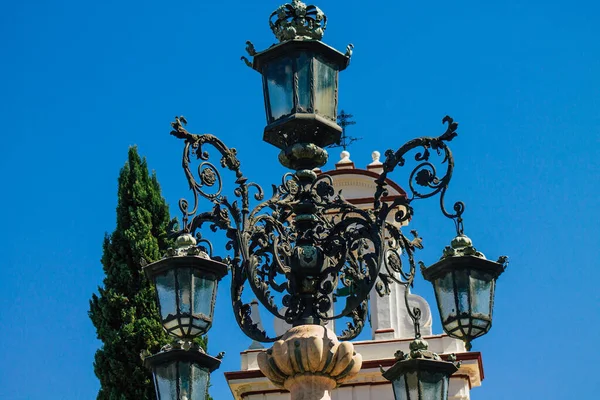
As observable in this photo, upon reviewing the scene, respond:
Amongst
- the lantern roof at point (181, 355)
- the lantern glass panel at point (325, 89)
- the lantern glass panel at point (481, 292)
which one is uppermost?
the lantern glass panel at point (325, 89)

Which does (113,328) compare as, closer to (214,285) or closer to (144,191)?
(144,191)

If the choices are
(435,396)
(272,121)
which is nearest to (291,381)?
(435,396)

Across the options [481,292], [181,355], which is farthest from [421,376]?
[181,355]

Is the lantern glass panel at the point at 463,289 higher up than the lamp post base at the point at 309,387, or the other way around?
the lantern glass panel at the point at 463,289

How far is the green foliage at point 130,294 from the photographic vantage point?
66.4ft

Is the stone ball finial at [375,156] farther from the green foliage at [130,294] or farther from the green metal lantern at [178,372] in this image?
the green metal lantern at [178,372]

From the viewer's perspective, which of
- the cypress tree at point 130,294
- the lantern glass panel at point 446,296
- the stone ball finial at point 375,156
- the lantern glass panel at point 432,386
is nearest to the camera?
the lantern glass panel at point 432,386

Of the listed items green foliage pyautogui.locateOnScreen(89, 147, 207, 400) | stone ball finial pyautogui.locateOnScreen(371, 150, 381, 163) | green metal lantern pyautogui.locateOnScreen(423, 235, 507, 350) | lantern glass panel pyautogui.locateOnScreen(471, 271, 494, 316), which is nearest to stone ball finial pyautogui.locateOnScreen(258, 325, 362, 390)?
green metal lantern pyautogui.locateOnScreen(423, 235, 507, 350)

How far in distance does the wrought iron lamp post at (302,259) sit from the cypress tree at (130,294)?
1078cm

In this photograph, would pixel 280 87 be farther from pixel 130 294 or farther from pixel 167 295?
pixel 130 294

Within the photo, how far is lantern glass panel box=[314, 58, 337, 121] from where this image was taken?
9.55 m

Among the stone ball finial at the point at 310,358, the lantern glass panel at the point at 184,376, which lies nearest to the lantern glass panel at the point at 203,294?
the lantern glass panel at the point at 184,376

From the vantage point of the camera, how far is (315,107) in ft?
31.1

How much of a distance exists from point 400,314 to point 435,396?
14.3m
